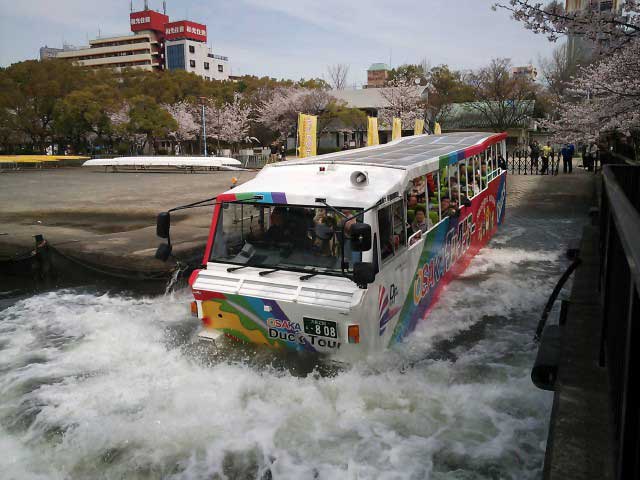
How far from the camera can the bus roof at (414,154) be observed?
7.20 meters

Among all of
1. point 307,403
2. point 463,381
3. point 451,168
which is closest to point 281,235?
point 307,403

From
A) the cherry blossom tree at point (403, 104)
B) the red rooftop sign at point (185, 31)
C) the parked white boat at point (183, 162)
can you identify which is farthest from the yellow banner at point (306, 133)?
the red rooftop sign at point (185, 31)

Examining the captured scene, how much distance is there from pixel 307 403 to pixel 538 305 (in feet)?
17.6

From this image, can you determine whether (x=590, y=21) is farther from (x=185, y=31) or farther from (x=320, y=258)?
(x=185, y=31)

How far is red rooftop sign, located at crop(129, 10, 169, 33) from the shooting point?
123938 mm

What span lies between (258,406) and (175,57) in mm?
128559

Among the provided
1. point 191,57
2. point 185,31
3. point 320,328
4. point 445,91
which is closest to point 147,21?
point 185,31

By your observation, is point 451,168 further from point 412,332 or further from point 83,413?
point 83,413

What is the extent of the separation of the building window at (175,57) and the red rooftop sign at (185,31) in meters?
2.87

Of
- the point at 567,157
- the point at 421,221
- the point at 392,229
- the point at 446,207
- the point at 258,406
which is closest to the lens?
the point at 258,406

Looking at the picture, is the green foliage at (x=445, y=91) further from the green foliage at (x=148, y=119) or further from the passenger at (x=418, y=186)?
the passenger at (x=418, y=186)

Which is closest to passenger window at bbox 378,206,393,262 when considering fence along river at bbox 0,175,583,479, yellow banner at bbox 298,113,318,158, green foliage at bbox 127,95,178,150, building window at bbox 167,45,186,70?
fence along river at bbox 0,175,583,479

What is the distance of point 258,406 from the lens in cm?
572

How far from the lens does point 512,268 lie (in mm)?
11648
